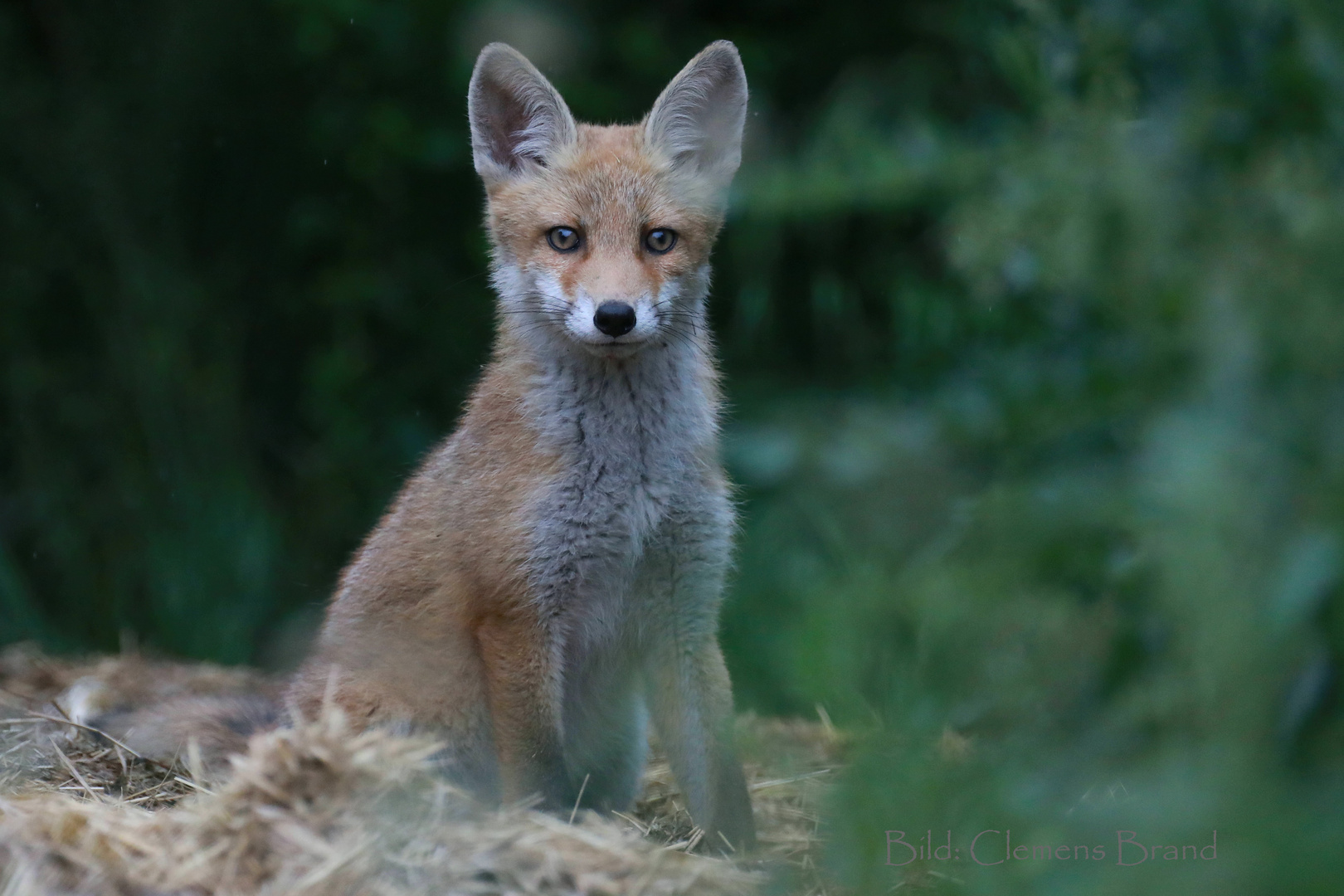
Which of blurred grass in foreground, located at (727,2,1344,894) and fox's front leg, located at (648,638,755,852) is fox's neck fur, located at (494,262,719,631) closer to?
fox's front leg, located at (648,638,755,852)

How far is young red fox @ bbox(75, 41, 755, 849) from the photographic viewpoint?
3.42 m

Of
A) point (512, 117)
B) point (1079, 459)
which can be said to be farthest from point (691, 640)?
point (1079, 459)

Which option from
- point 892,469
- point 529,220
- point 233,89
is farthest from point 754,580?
point 233,89

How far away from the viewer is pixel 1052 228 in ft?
5.66

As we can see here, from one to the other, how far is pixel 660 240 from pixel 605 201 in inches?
7.7

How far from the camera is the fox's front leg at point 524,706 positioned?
336cm

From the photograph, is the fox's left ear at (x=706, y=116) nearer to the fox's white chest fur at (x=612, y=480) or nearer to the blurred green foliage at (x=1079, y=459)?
the blurred green foliage at (x=1079, y=459)

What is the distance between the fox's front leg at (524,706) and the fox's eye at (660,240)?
1119mm

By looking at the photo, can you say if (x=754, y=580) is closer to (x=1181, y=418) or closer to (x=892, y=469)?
(x=892, y=469)

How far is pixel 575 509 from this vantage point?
3.46m

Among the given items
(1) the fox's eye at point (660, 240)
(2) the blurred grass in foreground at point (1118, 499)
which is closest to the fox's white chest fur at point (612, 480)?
(1) the fox's eye at point (660, 240)

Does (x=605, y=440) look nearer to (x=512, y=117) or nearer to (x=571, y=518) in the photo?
(x=571, y=518)

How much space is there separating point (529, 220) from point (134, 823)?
6.34 feet

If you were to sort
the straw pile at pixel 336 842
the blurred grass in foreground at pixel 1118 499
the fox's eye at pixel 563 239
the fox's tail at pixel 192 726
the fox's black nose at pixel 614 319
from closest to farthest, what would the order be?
the blurred grass in foreground at pixel 1118 499, the straw pile at pixel 336 842, the fox's black nose at pixel 614 319, the fox's eye at pixel 563 239, the fox's tail at pixel 192 726
